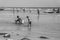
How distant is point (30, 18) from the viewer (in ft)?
3.19

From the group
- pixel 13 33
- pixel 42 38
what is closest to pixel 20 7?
pixel 13 33

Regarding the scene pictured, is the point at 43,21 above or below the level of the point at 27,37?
above

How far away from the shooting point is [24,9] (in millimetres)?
964

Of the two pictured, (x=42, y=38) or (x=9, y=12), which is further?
(x=9, y=12)

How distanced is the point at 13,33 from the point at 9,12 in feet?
0.82

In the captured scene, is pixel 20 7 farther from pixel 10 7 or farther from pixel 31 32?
pixel 31 32

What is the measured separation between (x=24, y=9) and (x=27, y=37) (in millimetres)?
325

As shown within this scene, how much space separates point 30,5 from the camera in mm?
949

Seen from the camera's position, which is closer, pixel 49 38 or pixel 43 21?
pixel 49 38

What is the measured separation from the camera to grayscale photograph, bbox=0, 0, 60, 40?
2.99ft

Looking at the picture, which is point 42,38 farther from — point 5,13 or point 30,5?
point 5,13

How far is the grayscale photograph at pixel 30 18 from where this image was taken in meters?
Answer: 0.91

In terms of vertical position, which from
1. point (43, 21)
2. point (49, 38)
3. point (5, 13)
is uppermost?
point (5, 13)
